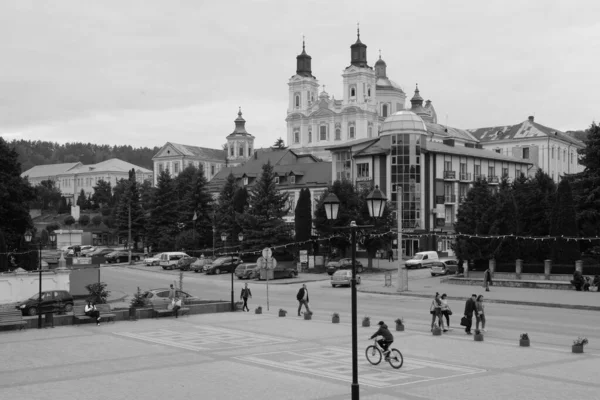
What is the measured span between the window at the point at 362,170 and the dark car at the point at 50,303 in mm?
48490

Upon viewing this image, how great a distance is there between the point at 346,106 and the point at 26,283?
343 ft

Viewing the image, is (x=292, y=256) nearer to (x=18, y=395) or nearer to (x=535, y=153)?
(x=18, y=395)

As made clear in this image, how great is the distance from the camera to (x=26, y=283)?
38531mm

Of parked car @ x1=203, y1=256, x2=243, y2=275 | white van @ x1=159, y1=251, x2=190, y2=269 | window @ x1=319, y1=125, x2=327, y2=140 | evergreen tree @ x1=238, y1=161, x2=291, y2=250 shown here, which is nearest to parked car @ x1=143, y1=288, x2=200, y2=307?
parked car @ x1=203, y1=256, x2=243, y2=275

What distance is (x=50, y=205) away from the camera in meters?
182

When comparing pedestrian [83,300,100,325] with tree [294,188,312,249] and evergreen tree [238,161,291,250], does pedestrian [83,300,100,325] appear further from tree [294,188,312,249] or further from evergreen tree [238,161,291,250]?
tree [294,188,312,249]

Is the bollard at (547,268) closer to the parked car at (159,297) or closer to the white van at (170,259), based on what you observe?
the parked car at (159,297)

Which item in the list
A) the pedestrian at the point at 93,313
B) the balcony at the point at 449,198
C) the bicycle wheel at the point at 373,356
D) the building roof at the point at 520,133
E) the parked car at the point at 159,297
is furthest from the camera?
the building roof at the point at 520,133

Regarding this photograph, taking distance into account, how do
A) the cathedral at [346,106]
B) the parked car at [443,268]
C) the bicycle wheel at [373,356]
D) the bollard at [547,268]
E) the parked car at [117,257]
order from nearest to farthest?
the bicycle wheel at [373,356] < the bollard at [547,268] < the parked car at [443,268] < the parked car at [117,257] < the cathedral at [346,106]

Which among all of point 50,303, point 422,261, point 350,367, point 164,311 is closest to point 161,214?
point 422,261

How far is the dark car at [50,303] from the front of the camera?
110 feet

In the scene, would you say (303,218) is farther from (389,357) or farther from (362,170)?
(389,357)

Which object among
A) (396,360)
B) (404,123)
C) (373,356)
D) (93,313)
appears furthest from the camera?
(404,123)

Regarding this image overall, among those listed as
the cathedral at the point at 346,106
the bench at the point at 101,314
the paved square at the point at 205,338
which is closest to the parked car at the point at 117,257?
the bench at the point at 101,314
